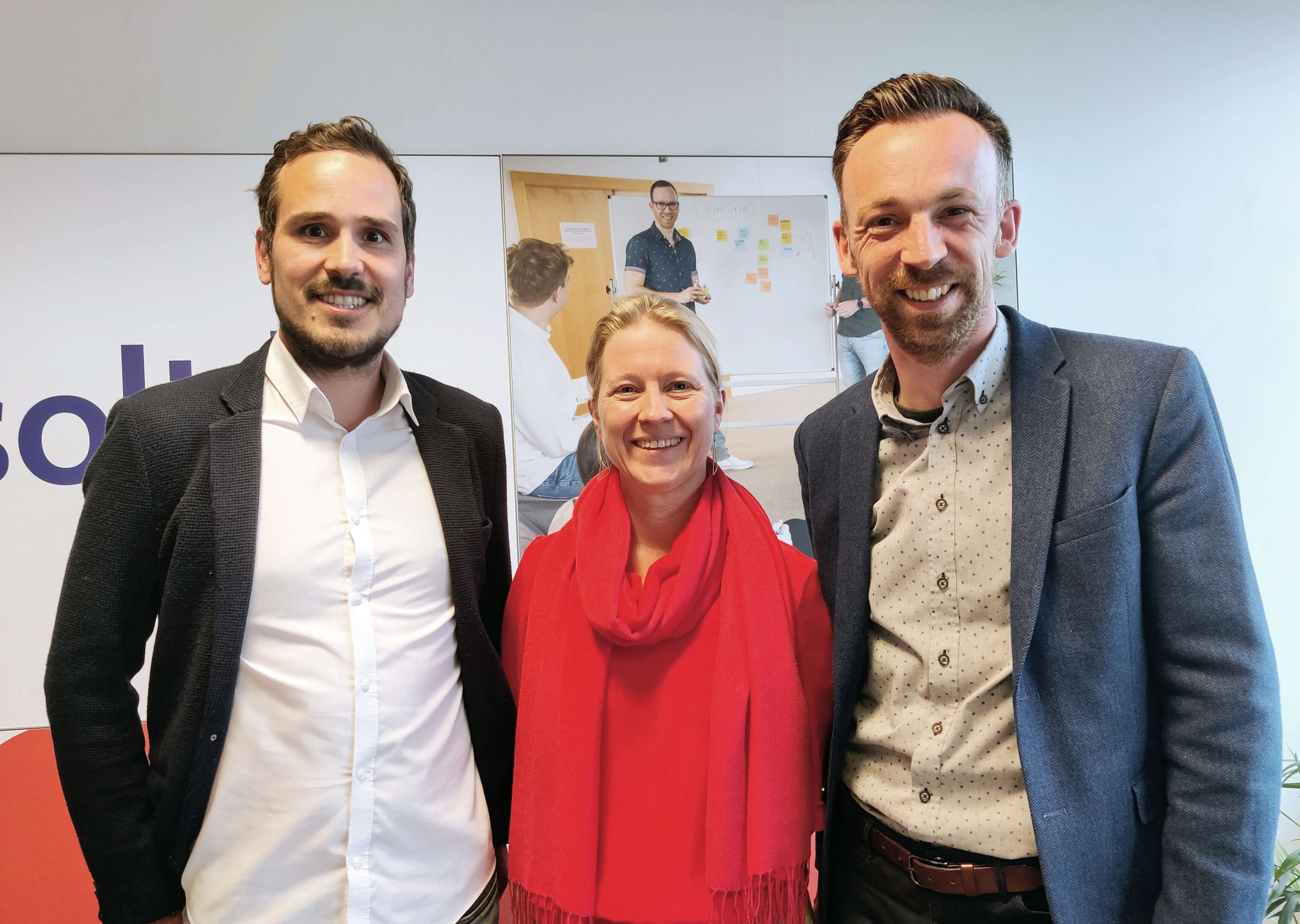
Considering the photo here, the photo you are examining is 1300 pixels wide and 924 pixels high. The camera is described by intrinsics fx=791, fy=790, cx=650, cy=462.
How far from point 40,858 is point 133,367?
1.54 m

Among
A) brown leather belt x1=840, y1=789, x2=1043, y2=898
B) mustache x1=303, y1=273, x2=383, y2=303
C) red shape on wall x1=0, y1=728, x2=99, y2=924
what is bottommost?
red shape on wall x1=0, y1=728, x2=99, y2=924

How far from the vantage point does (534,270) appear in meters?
2.90

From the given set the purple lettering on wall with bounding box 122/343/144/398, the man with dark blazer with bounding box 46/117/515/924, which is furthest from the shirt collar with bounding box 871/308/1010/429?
the purple lettering on wall with bounding box 122/343/144/398

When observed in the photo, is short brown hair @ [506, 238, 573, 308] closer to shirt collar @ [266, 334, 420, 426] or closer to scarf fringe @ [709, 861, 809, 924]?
shirt collar @ [266, 334, 420, 426]

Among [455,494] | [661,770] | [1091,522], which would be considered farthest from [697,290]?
[1091,522]

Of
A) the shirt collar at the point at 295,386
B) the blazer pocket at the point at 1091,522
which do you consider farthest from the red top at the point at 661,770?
the shirt collar at the point at 295,386

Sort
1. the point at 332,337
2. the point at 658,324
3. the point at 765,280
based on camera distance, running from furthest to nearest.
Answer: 1. the point at 765,280
2. the point at 658,324
3. the point at 332,337

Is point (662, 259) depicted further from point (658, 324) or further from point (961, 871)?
point (961, 871)

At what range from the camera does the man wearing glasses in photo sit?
295 centimetres

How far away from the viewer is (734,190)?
Answer: 2.99 meters

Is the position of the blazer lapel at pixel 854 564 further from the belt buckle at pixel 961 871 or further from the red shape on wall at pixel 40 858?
the red shape on wall at pixel 40 858

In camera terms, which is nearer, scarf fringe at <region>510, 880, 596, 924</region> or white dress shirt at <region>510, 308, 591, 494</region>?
scarf fringe at <region>510, 880, 596, 924</region>

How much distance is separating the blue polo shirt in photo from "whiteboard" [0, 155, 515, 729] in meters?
0.79

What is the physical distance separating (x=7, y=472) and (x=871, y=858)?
2.96 m
